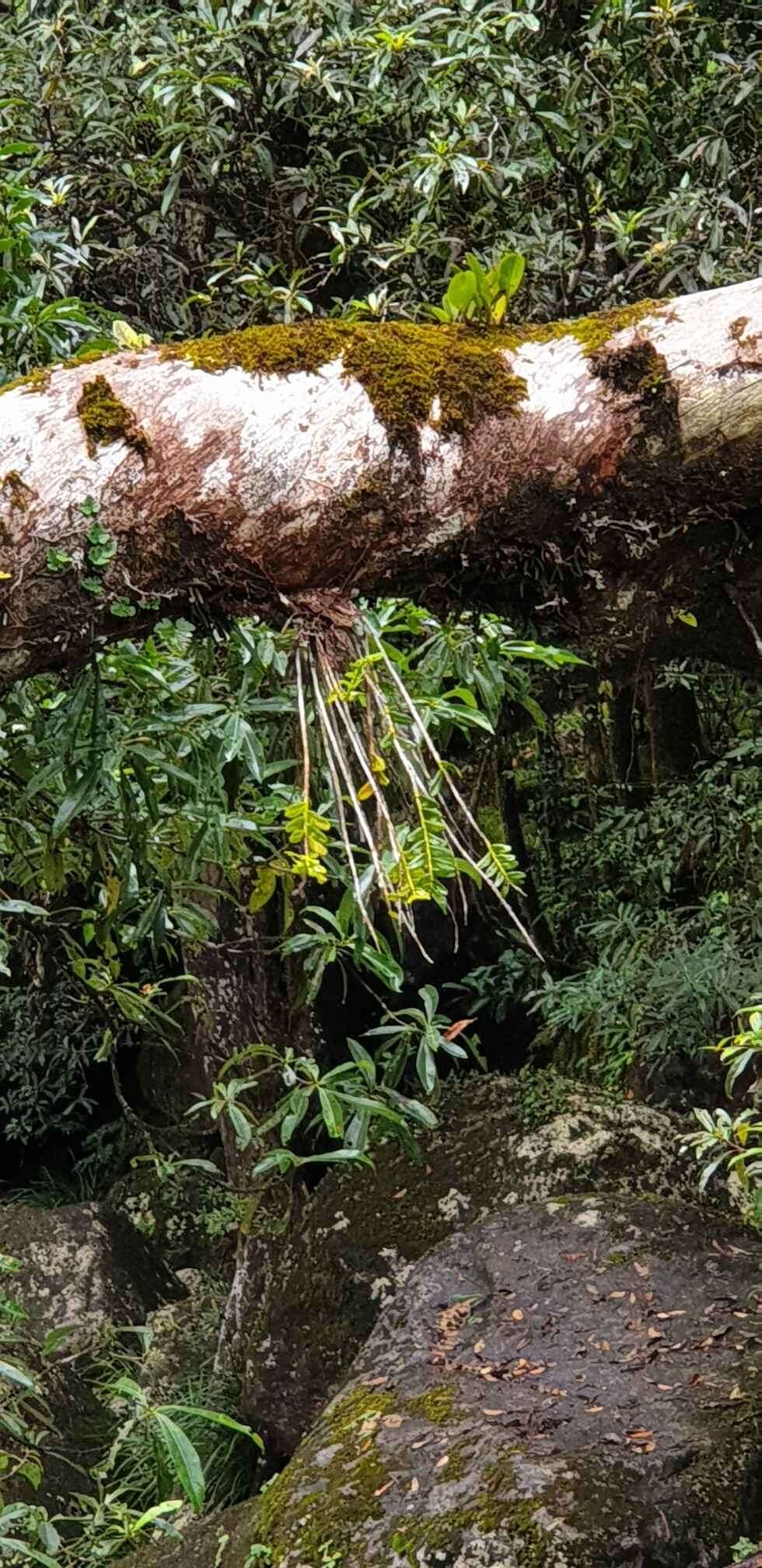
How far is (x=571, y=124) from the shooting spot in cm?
312

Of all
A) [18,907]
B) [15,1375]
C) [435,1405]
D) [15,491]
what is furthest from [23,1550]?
[435,1405]

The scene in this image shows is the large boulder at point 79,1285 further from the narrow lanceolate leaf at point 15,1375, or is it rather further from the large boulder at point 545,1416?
the narrow lanceolate leaf at point 15,1375

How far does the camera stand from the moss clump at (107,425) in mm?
1238

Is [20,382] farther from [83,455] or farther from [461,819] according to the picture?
[461,819]

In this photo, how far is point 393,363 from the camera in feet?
4.27

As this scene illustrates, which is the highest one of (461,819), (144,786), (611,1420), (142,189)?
(142,189)

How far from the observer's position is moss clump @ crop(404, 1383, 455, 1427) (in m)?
3.08

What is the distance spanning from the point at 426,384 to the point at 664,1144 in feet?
10.8

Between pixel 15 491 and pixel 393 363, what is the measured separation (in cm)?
38

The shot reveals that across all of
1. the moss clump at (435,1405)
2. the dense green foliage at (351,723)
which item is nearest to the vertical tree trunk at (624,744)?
the dense green foliage at (351,723)

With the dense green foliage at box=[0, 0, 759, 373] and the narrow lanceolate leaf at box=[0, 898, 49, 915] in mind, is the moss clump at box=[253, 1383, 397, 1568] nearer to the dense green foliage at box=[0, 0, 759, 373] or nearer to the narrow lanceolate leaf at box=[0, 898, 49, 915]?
the narrow lanceolate leaf at box=[0, 898, 49, 915]

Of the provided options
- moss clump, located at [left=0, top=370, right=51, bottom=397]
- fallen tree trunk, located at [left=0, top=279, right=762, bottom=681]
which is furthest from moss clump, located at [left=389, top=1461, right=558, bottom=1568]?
moss clump, located at [left=0, top=370, right=51, bottom=397]

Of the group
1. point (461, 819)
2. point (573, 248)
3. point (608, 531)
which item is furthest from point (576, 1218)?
point (608, 531)

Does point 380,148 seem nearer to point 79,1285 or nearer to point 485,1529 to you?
point 485,1529
